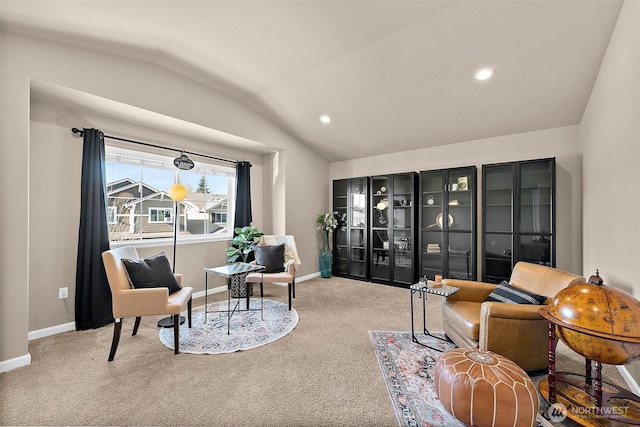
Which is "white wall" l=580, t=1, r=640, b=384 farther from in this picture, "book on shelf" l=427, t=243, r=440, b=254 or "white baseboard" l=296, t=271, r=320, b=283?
"white baseboard" l=296, t=271, r=320, b=283

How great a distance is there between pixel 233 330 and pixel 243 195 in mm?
2401

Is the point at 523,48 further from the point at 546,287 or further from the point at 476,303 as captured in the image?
the point at 476,303

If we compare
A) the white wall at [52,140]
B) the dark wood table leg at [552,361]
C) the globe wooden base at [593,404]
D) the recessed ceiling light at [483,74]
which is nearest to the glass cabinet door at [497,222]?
the recessed ceiling light at [483,74]

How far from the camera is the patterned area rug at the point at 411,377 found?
1628 millimetres

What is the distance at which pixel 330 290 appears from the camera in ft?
14.7

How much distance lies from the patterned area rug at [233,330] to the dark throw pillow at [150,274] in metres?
0.50

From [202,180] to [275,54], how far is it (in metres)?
2.39

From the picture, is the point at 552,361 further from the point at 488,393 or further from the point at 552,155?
the point at 552,155

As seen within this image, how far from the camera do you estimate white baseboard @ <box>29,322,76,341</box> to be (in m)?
2.70

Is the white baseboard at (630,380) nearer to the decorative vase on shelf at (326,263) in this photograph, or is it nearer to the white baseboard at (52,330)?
the decorative vase on shelf at (326,263)

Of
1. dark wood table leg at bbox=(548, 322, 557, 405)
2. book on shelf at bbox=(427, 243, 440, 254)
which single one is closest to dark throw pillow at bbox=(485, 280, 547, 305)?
dark wood table leg at bbox=(548, 322, 557, 405)

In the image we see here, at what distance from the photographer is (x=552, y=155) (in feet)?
12.2

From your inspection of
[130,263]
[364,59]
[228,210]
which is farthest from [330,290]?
[364,59]

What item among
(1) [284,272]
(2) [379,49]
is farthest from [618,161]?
(1) [284,272]
